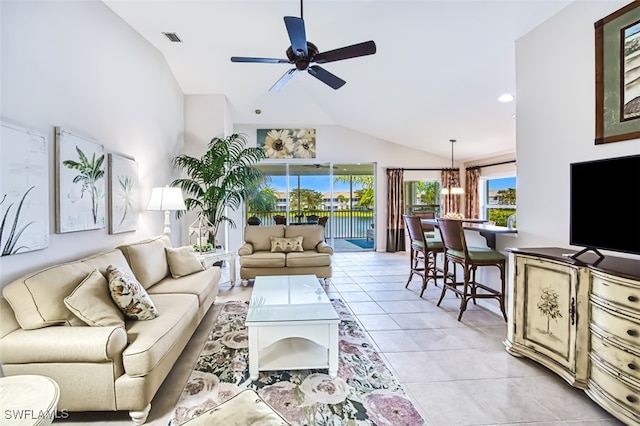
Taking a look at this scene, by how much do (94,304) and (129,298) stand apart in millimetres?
225

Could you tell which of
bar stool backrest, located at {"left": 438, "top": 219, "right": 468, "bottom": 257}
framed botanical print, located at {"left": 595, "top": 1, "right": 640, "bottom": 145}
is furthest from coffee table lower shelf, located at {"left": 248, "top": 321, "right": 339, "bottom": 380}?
framed botanical print, located at {"left": 595, "top": 1, "right": 640, "bottom": 145}

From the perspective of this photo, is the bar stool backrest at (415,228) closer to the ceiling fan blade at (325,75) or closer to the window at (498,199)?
the ceiling fan blade at (325,75)

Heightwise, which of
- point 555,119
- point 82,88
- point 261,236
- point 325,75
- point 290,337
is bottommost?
point 290,337

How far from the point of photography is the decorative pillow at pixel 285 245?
4.99 meters

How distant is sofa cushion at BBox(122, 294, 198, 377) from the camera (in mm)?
1854

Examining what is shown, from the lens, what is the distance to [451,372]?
2406mm

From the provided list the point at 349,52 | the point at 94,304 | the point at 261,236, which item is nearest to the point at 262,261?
the point at 261,236

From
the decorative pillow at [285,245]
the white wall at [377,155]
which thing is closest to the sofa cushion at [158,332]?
the decorative pillow at [285,245]

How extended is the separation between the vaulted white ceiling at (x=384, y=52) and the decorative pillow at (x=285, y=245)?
2736 mm

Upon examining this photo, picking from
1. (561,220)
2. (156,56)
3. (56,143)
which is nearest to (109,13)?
(156,56)

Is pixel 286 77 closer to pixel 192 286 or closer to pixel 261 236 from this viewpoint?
pixel 192 286

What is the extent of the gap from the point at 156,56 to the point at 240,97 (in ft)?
6.10

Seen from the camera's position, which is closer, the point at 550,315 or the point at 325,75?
the point at 550,315

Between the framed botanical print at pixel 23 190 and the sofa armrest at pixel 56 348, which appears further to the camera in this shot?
the framed botanical print at pixel 23 190
